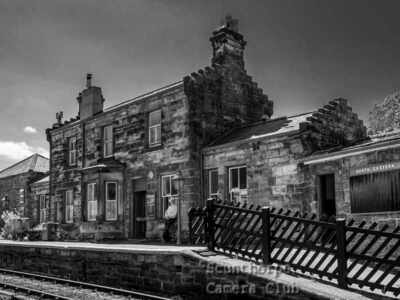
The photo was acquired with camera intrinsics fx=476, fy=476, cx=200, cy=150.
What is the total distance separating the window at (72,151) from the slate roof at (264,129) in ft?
32.7

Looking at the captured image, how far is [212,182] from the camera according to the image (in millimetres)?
18641

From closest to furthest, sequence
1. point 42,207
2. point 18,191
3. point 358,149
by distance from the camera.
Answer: point 358,149
point 42,207
point 18,191

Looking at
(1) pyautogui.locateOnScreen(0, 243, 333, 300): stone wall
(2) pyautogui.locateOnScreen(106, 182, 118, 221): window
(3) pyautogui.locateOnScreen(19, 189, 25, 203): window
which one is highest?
(3) pyautogui.locateOnScreen(19, 189, 25, 203): window

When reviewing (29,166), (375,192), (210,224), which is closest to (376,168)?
(375,192)

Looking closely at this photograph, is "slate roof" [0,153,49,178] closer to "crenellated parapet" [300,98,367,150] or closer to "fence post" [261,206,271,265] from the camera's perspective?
"crenellated parapet" [300,98,367,150]

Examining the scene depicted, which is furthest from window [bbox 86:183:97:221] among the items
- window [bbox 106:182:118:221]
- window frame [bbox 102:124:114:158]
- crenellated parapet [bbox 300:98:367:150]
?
crenellated parapet [bbox 300:98:367:150]

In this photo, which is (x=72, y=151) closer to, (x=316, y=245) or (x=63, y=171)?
(x=63, y=171)

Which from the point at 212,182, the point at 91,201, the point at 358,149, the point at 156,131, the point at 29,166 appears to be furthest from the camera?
the point at 29,166

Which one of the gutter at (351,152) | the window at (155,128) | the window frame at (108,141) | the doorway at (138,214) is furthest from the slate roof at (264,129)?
the window frame at (108,141)

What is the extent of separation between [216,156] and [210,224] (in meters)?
7.55

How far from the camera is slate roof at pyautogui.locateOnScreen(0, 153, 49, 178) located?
3619cm

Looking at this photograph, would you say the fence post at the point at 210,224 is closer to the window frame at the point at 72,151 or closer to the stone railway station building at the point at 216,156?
the stone railway station building at the point at 216,156

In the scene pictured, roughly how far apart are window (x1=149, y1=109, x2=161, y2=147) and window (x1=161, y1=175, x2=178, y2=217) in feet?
5.39

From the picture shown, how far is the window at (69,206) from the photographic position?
25641mm
